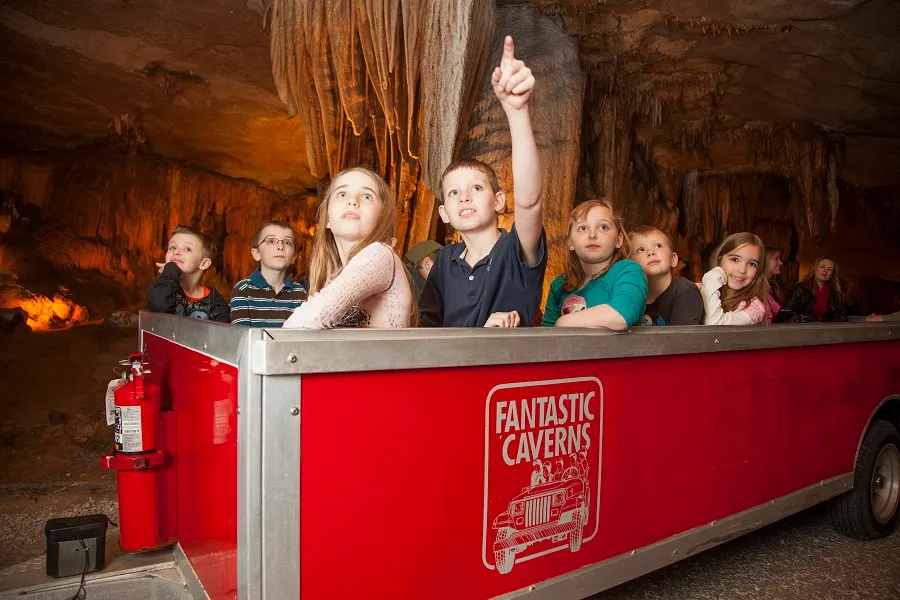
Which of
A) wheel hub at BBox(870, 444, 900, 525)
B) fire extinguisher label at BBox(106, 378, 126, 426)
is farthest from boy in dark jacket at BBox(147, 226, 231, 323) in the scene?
wheel hub at BBox(870, 444, 900, 525)

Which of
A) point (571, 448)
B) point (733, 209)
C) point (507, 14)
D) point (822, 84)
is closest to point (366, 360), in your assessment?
point (571, 448)

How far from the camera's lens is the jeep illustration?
1.73m

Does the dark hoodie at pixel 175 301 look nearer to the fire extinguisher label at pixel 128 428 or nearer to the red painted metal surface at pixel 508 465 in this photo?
the fire extinguisher label at pixel 128 428

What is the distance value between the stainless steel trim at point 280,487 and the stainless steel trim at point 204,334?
162 millimetres

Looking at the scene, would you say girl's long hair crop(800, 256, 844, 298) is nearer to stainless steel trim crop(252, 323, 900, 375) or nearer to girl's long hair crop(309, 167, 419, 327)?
stainless steel trim crop(252, 323, 900, 375)

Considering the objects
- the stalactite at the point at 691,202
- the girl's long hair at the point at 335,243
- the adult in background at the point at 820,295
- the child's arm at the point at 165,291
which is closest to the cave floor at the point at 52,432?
the child's arm at the point at 165,291

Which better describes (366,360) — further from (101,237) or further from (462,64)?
(101,237)

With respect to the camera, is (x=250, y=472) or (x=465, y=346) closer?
(x=250, y=472)

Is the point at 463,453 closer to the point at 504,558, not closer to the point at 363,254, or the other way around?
the point at 504,558

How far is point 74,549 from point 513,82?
224cm

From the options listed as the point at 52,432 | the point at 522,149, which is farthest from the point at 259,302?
the point at 52,432

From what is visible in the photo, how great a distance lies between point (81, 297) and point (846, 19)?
1469 cm

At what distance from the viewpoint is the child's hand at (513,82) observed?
1.87 m

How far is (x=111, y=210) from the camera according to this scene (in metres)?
13.0
